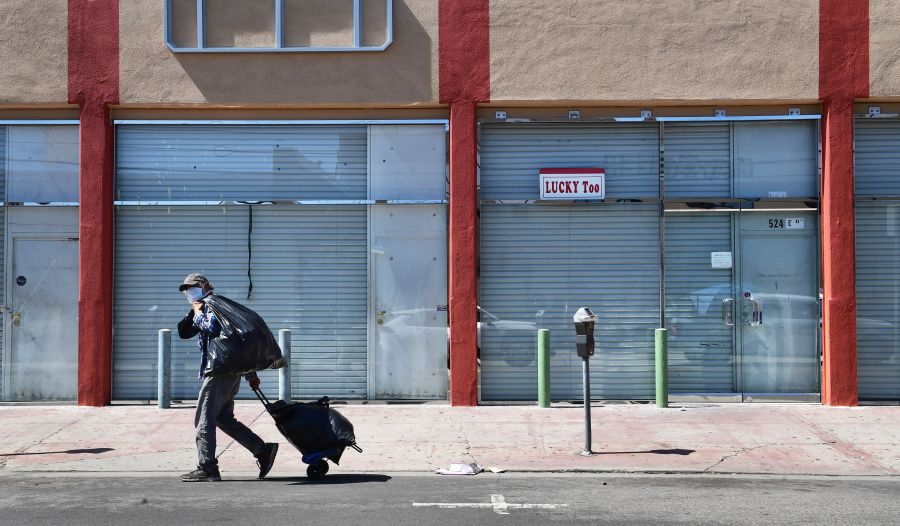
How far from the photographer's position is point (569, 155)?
13109 mm

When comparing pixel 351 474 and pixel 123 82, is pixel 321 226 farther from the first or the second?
pixel 351 474

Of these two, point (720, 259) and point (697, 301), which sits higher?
point (720, 259)

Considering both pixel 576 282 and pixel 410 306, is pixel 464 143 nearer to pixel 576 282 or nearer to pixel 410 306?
pixel 410 306

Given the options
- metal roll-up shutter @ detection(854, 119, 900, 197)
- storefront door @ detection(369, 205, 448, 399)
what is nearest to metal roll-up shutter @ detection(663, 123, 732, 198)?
metal roll-up shutter @ detection(854, 119, 900, 197)

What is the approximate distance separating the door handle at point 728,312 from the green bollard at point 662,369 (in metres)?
1.09

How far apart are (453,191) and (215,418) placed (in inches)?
203

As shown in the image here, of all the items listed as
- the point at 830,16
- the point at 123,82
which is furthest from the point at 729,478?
the point at 123,82

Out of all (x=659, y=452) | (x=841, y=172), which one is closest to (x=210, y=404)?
(x=659, y=452)

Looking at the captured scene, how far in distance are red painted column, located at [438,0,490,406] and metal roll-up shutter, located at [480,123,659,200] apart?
0.43 meters

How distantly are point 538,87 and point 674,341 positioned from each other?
3771 mm

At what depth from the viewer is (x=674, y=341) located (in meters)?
13.1

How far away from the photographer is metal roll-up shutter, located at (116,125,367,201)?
13.2 metres

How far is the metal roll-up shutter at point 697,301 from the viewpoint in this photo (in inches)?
515

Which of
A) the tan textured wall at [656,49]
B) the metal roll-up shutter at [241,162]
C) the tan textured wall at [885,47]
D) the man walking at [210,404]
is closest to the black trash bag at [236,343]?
the man walking at [210,404]
